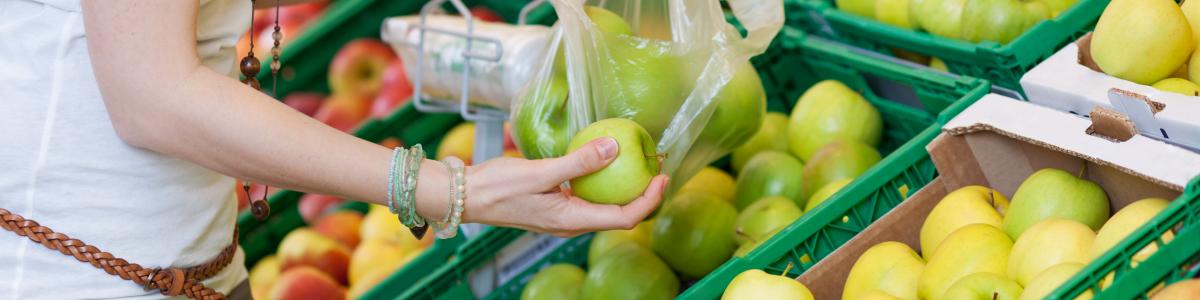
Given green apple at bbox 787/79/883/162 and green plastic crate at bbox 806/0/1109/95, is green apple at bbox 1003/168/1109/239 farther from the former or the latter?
green apple at bbox 787/79/883/162

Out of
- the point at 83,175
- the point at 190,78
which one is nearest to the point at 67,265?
the point at 83,175

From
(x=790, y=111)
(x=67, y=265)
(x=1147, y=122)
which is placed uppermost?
(x=1147, y=122)

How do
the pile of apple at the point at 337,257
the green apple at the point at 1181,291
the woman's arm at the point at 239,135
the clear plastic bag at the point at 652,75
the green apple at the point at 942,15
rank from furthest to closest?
the pile of apple at the point at 337,257 → the green apple at the point at 942,15 → the clear plastic bag at the point at 652,75 → the woman's arm at the point at 239,135 → the green apple at the point at 1181,291

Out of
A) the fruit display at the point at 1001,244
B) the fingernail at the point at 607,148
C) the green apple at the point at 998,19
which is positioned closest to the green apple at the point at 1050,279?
the fruit display at the point at 1001,244

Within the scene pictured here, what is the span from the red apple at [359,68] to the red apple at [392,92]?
0.58 feet

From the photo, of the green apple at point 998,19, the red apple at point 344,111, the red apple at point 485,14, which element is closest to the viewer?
the green apple at point 998,19

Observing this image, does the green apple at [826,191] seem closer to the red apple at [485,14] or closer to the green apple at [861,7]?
the green apple at [861,7]

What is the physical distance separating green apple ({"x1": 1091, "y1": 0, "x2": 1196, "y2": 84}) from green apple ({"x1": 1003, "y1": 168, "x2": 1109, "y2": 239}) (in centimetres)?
19

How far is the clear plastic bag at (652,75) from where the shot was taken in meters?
1.76

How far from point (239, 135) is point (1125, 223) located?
0.99 meters

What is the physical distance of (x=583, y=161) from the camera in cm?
146

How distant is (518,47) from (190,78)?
81cm

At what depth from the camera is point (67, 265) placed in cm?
152

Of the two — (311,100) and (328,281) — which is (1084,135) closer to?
(328,281)
